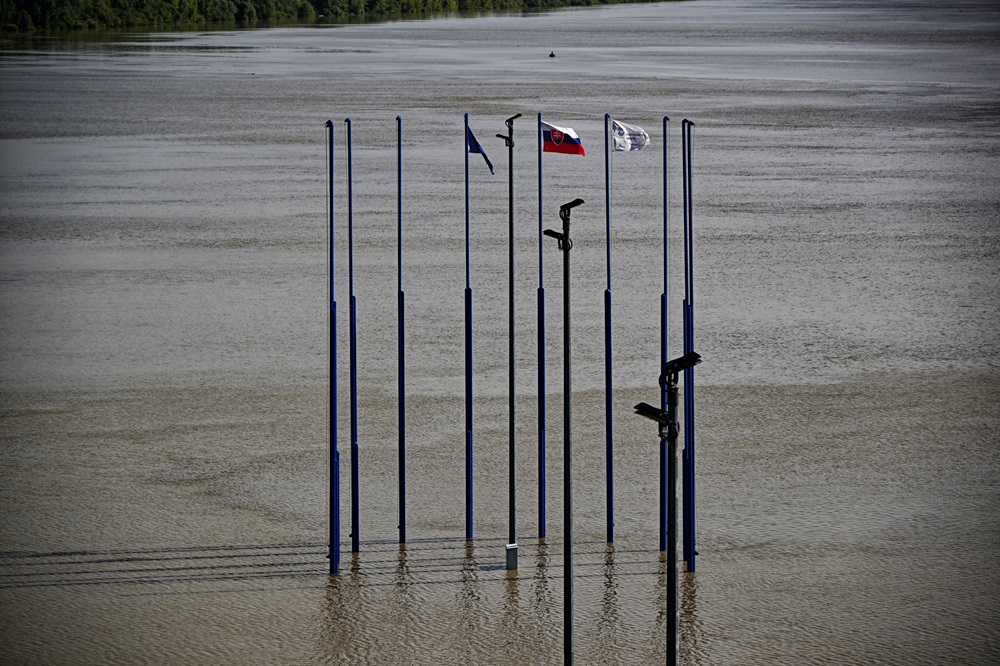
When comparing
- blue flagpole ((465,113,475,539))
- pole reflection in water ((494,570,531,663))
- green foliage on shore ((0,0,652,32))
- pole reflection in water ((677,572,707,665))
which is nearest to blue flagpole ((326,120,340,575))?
blue flagpole ((465,113,475,539))

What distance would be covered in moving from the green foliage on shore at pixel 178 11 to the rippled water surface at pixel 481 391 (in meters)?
57.4

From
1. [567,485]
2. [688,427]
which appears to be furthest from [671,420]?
[688,427]

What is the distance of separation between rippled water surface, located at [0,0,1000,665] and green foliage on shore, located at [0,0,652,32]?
188ft

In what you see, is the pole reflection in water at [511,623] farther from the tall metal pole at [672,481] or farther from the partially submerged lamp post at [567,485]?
the tall metal pole at [672,481]

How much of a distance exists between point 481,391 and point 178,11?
104 m

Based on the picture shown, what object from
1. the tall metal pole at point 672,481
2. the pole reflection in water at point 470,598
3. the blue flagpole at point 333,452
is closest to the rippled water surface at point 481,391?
the pole reflection in water at point 470,598

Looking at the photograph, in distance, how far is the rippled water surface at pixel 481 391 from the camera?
1869 centimetres

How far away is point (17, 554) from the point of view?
67.1 feet

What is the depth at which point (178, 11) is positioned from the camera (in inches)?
4951

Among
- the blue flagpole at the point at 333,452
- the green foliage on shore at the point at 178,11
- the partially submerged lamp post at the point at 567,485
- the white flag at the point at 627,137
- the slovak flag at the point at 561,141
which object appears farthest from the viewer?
the green foliage on shore at the point at 178,11

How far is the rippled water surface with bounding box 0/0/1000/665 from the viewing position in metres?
18.7

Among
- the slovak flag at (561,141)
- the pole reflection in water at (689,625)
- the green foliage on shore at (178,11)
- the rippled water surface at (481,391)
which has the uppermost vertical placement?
the green foliage on shore at (178,11)

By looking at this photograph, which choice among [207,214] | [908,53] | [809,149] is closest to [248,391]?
[207,214]

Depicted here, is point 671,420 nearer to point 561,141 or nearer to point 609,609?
point 609,609
